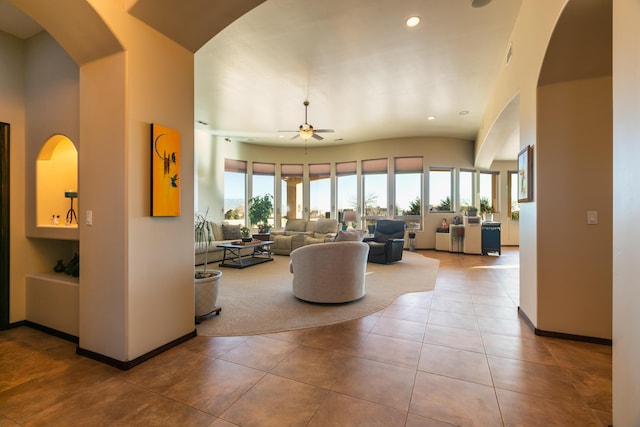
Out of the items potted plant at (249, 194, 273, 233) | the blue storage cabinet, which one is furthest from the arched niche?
the blue storage cabinet

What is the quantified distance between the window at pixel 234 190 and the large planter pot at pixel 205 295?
6.00 metres

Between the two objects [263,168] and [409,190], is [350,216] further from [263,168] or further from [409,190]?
[263,168]

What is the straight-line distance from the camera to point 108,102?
232 centimetres

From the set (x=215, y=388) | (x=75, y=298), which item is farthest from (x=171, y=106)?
(x=215, y=388)

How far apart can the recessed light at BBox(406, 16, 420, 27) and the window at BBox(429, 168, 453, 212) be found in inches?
243

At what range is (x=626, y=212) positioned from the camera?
55.9 inches

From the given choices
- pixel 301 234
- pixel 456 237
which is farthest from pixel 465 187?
pixel 301 234

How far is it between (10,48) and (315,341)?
14.3 ft

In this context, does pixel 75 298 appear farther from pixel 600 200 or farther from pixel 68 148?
pixel 600 200

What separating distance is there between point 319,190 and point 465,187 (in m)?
4.78

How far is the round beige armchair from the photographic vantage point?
3.62 meters

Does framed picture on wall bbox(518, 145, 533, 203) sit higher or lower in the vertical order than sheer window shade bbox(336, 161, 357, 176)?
lower

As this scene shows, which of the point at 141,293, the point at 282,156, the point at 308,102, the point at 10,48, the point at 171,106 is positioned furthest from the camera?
the point at 282,156

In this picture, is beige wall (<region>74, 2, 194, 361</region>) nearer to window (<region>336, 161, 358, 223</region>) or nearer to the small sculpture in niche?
the small sculpture in niche
